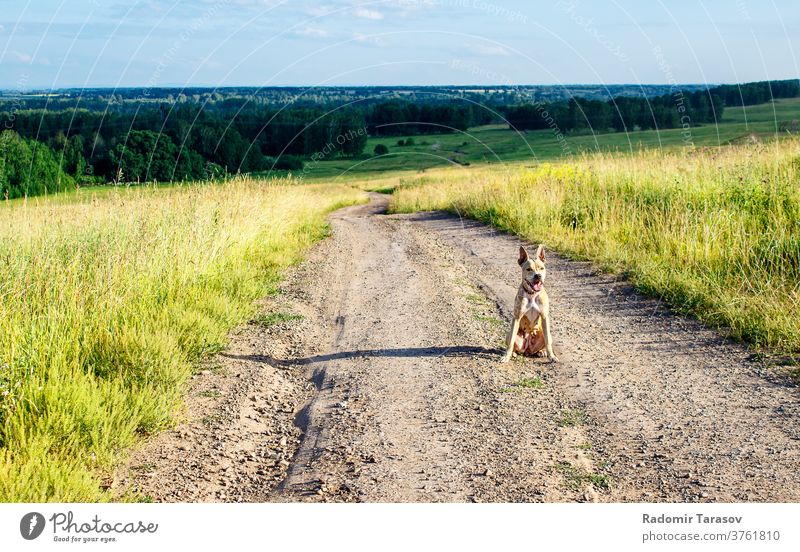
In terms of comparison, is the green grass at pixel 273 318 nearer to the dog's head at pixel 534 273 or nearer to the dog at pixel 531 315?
the dog at pixel 531 315

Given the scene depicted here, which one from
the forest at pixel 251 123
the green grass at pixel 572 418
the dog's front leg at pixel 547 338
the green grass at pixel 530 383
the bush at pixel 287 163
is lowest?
the green grass at pixel 530 383

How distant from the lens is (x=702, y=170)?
13.2 metres

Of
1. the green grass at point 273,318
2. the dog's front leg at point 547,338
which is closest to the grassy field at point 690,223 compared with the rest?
the dog's front leg at point 547,338

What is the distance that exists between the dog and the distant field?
88.0ft

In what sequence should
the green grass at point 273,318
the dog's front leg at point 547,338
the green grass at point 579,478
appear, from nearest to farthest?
the green grass at point 579,478
the dog's front leg at point 547,338
the green grass at point 273,318

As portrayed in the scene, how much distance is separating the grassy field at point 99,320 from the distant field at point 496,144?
25442 millimetres

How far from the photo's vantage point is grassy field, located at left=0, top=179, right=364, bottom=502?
4.08 meters

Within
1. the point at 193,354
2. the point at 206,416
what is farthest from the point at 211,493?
the point at 193,354

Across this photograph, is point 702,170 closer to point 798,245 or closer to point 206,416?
point 798,245

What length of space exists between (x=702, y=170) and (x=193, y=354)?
10.4 m

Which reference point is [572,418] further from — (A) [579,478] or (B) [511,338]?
(B) [511,338]

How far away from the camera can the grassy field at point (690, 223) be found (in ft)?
24.7

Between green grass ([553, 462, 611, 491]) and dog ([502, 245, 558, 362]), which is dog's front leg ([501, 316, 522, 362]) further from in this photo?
green grass ([553, 462, 611, 491])

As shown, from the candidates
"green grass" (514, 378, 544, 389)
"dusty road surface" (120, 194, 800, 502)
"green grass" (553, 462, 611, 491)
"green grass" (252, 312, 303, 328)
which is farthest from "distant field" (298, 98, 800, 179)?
"green grass" (553, 462, 611, 491)
